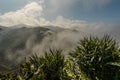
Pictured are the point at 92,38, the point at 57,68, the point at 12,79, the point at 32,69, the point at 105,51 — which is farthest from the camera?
the point at 57,68

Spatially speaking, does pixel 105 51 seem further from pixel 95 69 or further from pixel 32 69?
pixel 32 69

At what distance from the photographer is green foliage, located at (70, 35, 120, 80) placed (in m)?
24.9

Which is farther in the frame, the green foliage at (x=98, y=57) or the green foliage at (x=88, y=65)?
the green foliage at (x=98, y=57)

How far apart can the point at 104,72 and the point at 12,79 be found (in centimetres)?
858

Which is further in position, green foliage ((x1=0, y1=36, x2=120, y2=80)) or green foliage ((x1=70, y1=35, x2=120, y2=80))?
green foliage ((x1=70, y1=35, x2=120, y2=80))

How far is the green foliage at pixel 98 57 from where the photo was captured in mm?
24859

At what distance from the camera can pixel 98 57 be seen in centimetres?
2536

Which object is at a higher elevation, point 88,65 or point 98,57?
point 98,57

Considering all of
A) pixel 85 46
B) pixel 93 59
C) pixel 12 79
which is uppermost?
pixel 85 46

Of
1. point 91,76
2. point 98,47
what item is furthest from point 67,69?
point 98,47

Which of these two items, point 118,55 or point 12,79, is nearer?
point 12,79

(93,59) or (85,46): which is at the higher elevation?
(85,46)

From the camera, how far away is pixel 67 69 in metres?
24.5

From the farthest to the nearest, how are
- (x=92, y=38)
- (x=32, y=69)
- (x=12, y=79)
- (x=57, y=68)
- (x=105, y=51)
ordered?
1. (x=57, y=68)
2. (x=92, y=38)
3. (x=105, y=51)
4. (x=32, y=69)
5. (x=12, y=79)
